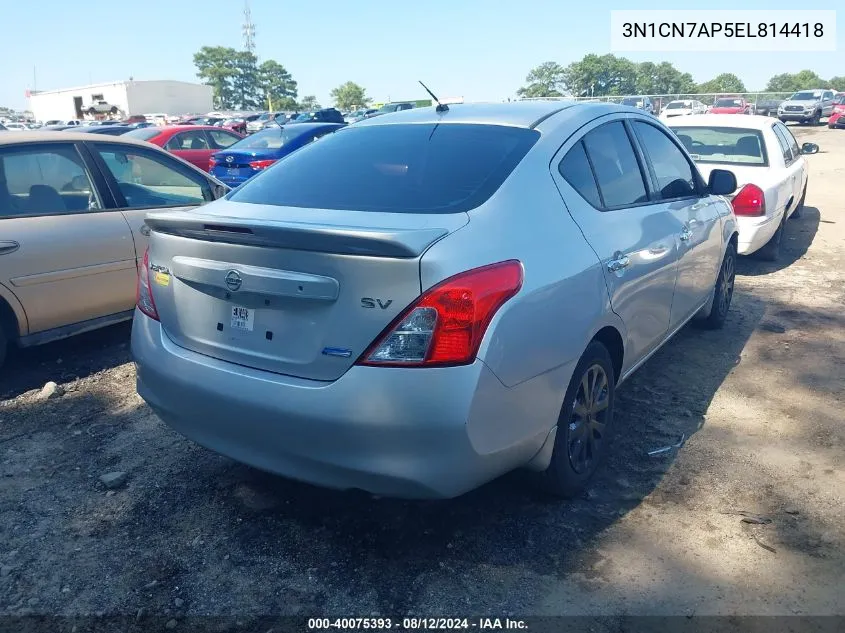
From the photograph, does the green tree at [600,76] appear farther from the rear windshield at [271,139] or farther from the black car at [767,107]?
the rear windshield at [271,139]

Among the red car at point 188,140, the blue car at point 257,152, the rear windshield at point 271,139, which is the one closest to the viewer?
the blue car at point 257,152

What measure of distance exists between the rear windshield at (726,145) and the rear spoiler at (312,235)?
6438 millimetres

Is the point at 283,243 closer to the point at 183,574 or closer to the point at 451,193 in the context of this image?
the point at 451,193

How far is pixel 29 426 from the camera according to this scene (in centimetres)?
402

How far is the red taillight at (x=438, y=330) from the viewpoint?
7.47 ft

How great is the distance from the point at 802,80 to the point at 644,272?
106811mm

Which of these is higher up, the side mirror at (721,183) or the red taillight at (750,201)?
the side mirror at (721,183)

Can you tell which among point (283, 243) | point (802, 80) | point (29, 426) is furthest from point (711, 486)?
point (802, 80)

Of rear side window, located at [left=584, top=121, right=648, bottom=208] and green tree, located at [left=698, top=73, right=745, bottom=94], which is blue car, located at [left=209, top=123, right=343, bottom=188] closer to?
rear side window, located at [left=584, top=121, right=648, bottom=208]

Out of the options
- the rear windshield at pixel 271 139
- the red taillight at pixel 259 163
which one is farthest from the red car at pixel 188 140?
the red taillight at pixel 259 163

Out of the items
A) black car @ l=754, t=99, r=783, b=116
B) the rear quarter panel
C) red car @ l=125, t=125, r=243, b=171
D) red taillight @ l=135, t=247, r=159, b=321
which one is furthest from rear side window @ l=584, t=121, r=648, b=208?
black car @ l=754, t=99, r=783, b=116

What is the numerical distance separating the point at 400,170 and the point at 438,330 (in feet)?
3.56

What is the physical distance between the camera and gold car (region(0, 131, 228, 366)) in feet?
14.7

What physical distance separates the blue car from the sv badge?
8669 mm
